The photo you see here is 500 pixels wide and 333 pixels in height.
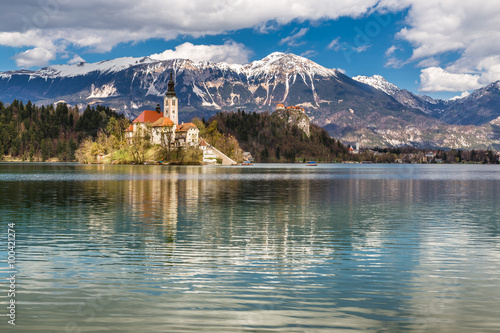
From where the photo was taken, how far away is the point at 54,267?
2205 cm

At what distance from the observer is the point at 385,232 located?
113 feet

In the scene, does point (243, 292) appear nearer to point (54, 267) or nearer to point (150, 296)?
point (150, 296)

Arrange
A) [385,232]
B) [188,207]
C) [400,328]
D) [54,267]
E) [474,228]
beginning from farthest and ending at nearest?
[188,207] < [474,228] < [385,232] < [54,267] < [400,328]

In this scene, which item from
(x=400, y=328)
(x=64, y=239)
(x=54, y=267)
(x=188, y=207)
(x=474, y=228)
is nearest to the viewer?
(x=400, y=328)

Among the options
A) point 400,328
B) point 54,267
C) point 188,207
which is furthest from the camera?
point 188,207

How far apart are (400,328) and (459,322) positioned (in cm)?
214

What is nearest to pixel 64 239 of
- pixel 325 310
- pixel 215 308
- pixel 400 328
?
pixel 215 308

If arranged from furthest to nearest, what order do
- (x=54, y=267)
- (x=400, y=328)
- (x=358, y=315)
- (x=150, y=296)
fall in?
(x=54, y=267), (x=150, y=296), (x=358, y=315), (x=400, y=328)

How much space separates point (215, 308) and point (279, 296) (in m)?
2.68

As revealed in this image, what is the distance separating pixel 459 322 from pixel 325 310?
4220 millimetres

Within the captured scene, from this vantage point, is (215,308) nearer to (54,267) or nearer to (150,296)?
(150,296)

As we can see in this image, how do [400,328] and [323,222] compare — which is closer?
[400,328]

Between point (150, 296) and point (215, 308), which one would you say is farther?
point (150, 296)

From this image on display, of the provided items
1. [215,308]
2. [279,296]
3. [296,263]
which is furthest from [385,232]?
[215,308]
